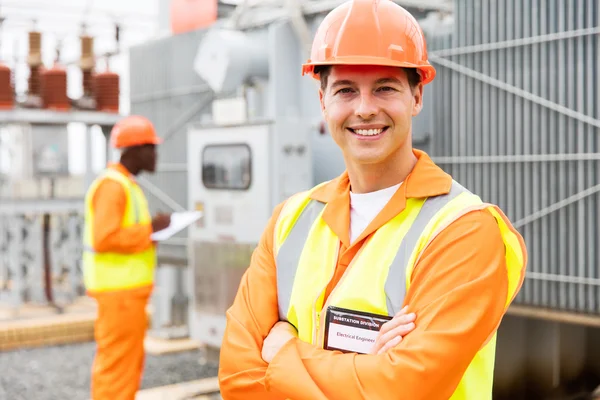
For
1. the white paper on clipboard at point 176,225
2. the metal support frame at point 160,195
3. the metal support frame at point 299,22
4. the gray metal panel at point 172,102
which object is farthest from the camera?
the metal support frame at point 160,195

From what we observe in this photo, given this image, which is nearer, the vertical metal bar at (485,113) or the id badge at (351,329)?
the id badge at (351,329)

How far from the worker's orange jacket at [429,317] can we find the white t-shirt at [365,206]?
3 cm

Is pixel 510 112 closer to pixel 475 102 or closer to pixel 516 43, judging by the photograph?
pixel 475 102

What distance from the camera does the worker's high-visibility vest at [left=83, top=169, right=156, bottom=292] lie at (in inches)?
171

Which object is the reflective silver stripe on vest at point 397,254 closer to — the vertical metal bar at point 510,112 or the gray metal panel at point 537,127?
the gray metal panel at point 537,127

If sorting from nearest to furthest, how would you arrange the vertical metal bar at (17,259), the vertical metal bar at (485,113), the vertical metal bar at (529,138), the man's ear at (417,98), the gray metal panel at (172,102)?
the man's ear at (417,98) → the vertical metal bar at (529,138) → the vertical metal bar at (485,113) → the gray metal panel at (172,102) → the vertical metal bar at (17,259)

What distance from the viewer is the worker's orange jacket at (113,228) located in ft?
14.0

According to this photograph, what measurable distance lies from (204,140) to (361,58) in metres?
3.70

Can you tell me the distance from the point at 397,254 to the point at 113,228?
2946 mm

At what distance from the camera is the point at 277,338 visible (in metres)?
1.76

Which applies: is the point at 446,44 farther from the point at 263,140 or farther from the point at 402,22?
the point at 402,22

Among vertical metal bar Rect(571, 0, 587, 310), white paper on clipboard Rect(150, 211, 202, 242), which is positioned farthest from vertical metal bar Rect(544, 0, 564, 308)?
white paper on clipboard Rect(150, 211, 202, 242)

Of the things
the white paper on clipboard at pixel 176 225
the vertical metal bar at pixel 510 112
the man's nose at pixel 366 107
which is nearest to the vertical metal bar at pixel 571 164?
the vertical metal bar at pixel 510 112

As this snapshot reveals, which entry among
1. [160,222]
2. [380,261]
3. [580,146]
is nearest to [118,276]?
[160,222]
